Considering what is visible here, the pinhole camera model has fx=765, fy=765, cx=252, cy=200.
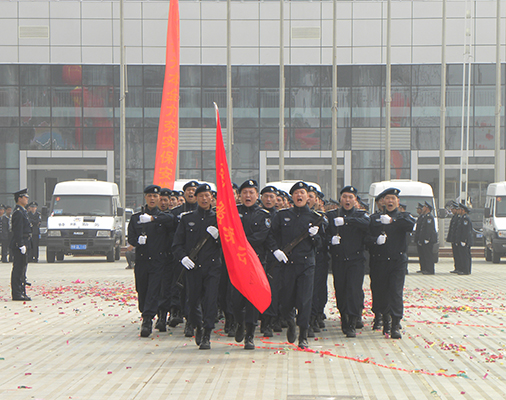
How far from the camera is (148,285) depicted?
31.6ft

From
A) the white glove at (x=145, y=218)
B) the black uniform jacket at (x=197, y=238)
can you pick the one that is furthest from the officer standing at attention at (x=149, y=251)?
the black uniform jacket at (x=197, y=238)

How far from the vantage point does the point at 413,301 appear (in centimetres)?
1333

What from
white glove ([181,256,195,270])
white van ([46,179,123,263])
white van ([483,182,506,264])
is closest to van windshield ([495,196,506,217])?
white van ([483,182,506,264])

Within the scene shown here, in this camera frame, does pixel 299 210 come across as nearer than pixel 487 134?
Yes

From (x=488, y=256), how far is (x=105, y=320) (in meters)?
17.3

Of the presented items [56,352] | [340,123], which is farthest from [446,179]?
[56,352]

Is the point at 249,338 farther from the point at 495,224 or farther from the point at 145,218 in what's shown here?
the point at 495,224

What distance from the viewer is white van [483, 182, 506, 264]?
77.2 ft

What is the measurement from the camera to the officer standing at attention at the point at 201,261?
859 cm

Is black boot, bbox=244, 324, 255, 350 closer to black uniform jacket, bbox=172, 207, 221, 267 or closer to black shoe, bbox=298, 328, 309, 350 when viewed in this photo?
black shoe, bbox=298, 328, 309, 350

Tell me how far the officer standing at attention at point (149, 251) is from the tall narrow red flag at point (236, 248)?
1577 mm

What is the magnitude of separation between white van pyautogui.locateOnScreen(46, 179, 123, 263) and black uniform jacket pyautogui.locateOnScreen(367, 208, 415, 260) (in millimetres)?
15230

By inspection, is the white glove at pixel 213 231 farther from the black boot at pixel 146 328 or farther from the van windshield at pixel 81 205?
the van windshield at pixel 81 205

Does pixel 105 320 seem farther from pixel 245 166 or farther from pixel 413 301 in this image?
pixel 245 166
